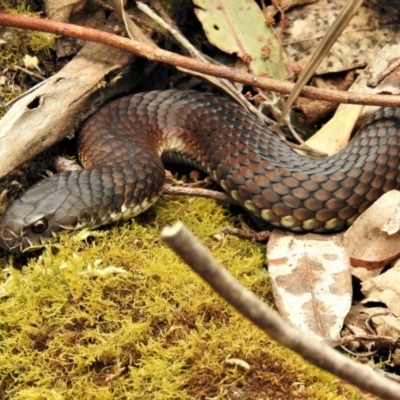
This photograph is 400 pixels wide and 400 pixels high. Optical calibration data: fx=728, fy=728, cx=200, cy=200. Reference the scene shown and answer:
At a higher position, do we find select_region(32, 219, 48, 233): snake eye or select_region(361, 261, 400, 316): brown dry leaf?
select_region(32, 219, 48, 233): snake eye

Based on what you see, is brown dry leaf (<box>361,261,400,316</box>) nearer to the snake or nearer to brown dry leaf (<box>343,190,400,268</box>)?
brown dry leaf (<box>343,190,400,268</box>)

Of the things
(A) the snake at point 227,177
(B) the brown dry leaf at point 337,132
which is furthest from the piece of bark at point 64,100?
(B) the brown dry leaf at point 337,132

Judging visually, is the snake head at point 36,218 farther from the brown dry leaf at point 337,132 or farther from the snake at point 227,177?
the brown dry leaf at point 337,132

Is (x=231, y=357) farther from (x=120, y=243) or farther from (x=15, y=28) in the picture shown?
(x=15, y=28)

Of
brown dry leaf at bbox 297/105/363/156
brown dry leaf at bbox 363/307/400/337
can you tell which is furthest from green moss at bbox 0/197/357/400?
brown dry leaf at bbox 297/105/363/156

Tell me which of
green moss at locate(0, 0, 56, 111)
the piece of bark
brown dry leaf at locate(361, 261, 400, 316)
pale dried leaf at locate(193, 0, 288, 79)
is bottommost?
brown dry leaf at locate(361, 261, 400, 316)

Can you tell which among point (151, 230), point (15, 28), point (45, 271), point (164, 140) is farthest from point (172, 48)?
point (45, 271)
